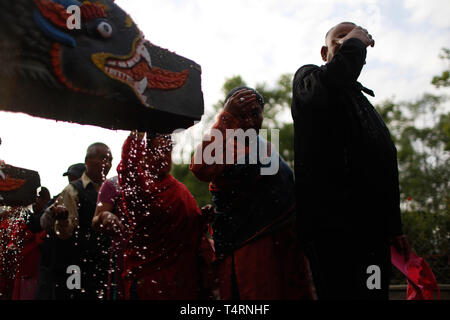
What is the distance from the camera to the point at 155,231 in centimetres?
236

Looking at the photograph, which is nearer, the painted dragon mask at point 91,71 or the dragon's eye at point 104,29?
the painted dragon mask at point 91,71

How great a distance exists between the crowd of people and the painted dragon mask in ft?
1.90

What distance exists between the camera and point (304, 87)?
1.96m

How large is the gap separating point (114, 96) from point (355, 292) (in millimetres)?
1314

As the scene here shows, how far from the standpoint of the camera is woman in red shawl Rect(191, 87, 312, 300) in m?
1.99

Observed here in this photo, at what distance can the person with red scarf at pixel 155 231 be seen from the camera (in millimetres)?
2283

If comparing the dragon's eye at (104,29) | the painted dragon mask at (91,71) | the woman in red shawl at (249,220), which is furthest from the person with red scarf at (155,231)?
the dragon's eye at (104,29)

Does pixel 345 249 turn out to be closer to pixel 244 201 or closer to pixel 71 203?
pixel 244 201

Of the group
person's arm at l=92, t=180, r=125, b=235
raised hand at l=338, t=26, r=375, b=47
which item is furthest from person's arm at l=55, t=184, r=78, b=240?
raised hand at l=338, t=26, r=375, b=47

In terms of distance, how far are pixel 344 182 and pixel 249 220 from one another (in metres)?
0.56

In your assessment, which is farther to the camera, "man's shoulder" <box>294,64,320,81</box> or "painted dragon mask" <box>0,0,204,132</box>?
"man's shoulder" <box>294,64,320,81</box>

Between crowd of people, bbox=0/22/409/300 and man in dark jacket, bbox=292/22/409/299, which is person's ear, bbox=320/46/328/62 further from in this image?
man in dark jacket, bbox=292/22/409/299

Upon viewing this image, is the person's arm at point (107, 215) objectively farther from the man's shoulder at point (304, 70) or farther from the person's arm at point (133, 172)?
the man's shoulder at point (304, 70)

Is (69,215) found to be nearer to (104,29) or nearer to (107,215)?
(107,215)
